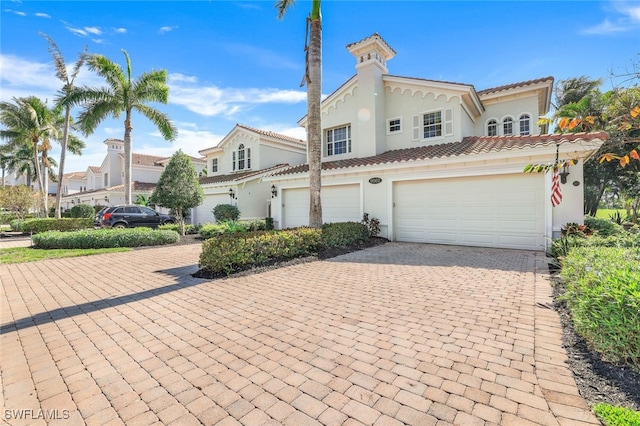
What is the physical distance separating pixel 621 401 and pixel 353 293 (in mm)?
3617

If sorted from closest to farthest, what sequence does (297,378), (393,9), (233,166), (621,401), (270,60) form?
(621,401) → (297,378) → (393,9) → (270,60) → (233,166)

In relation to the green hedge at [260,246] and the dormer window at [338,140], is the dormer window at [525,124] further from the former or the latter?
the green hedge at [260,246]

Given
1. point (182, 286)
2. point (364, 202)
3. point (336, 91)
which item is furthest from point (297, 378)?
point (336, 91)

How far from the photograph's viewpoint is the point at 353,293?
556cm

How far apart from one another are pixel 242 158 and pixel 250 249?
16286 mm

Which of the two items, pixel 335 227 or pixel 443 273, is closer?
pixel 443 273

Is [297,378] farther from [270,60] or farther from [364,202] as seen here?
[270,60]

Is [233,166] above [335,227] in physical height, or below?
above

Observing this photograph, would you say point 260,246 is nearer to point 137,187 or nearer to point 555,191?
point 555,191

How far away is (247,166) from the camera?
22.2 metres

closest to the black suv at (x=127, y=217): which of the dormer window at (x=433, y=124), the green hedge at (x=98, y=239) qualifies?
the green hedge at (x=98, y=239)

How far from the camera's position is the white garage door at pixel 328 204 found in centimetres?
1361

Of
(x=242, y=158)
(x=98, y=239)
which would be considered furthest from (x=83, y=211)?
(x=98, y=239)

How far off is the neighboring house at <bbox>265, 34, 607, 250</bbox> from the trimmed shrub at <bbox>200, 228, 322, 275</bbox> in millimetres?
4910
